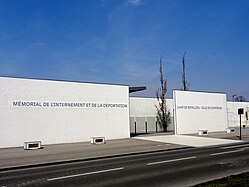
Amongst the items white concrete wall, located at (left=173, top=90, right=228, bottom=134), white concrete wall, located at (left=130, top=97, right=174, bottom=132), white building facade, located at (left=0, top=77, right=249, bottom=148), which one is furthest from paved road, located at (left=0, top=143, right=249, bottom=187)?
white concrete wall, located at (left=130, top=97, right=174, bottom=132)

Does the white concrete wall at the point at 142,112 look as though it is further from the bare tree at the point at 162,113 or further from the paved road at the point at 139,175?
the paved road at the point at 139,175

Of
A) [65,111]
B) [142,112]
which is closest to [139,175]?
[65,111]

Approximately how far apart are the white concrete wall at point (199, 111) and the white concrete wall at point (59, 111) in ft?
23.7

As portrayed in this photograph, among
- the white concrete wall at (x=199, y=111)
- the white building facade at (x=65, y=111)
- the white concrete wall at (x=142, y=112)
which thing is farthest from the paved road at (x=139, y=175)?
the white concrete wall at (x=142, y=112)

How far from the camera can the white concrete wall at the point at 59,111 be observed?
24.4 m

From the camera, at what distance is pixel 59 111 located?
26750 millimetres

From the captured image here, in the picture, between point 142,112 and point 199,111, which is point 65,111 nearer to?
point 142,112

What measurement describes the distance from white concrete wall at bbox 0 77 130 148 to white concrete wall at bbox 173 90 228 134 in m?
7.23

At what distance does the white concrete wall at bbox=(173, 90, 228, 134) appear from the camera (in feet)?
118

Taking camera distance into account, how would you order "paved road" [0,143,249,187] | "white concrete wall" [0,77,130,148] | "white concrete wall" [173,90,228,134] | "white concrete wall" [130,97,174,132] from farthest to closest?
"white concrete wall" [130,97,174,132]
"white concrete wall" [173,90,228,134]
"white concrete wall" [0,77,130,148]
"paved road" [0,143,249,187]

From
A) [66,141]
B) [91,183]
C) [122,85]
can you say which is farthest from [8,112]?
[91,183]

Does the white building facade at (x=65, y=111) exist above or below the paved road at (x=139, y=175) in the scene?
above

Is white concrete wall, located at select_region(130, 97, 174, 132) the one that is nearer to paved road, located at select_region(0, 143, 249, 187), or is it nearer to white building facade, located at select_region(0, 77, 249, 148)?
white building facade, located at select_region(0, 77, 249, 148)

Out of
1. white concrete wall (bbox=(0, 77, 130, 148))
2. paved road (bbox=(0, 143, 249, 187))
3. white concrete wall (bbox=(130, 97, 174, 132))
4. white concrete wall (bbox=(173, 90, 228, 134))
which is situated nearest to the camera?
paved road (bbox=(0, 143, 249, 187))
